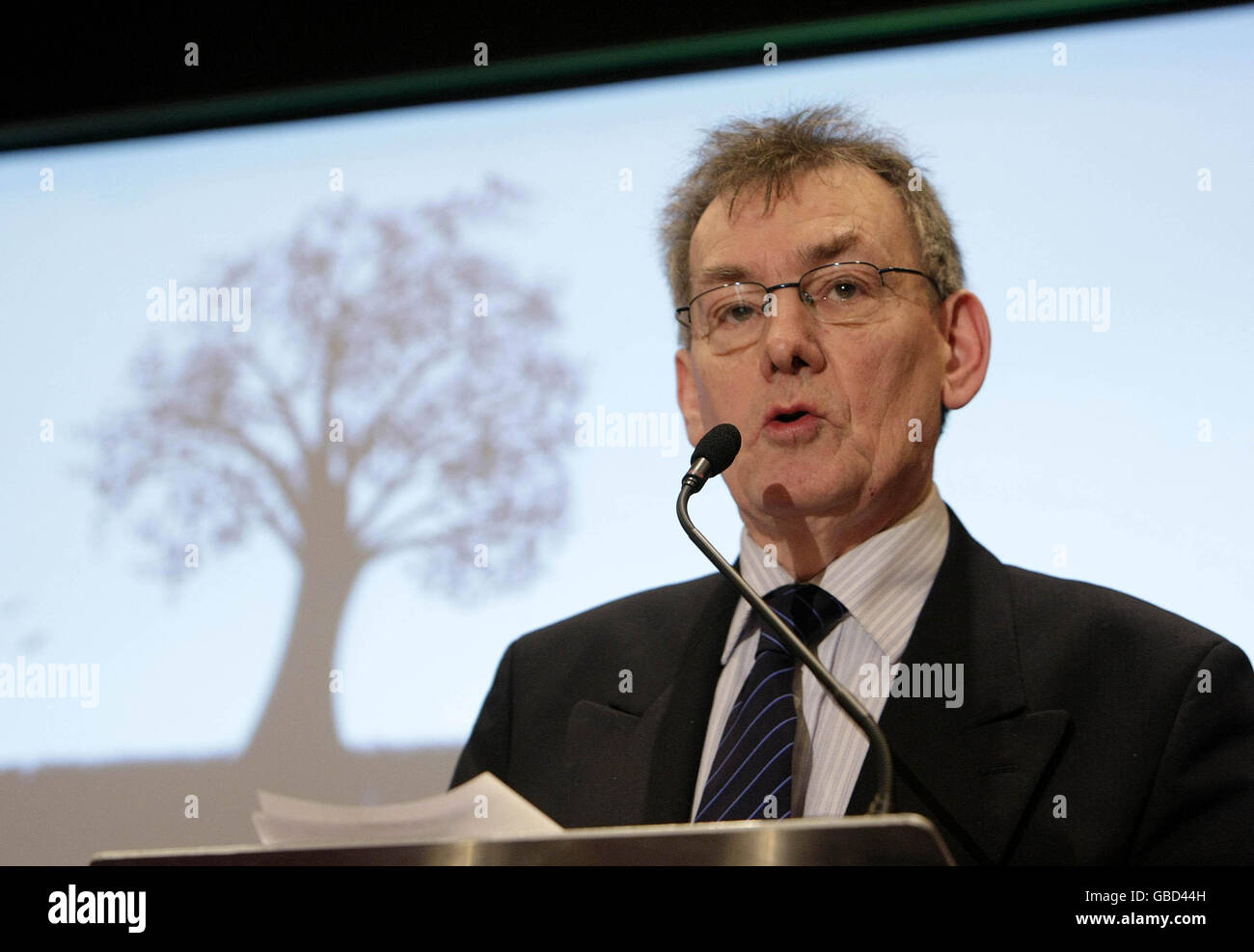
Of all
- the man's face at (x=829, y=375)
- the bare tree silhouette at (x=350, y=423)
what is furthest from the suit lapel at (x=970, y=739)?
the bare tree silhouette at (x=350, y=423)

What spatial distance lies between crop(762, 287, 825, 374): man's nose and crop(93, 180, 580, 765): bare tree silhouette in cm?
54

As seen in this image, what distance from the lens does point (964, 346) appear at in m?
2.29

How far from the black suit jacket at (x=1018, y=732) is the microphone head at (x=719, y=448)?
422 millimetres

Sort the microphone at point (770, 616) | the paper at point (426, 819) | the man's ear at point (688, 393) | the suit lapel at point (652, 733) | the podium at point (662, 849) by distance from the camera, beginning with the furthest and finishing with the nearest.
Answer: the man's ear at point (688, 393)
the suit lapel at point (652, 733)
the microphone at point (770, 616)
the paper at point (426, 819)
the podium at point (662, 849)

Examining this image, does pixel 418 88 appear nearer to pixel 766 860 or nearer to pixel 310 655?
pixel 310 655

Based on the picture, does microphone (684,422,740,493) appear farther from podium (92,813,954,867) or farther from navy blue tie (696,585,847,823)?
podium (92,813,954,867)

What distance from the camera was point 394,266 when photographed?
266cm

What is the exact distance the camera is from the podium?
3.30 ft

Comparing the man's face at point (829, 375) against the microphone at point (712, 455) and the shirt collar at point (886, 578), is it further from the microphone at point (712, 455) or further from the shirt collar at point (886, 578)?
the microphone at point (712, 455)

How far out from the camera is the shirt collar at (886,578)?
199cm
